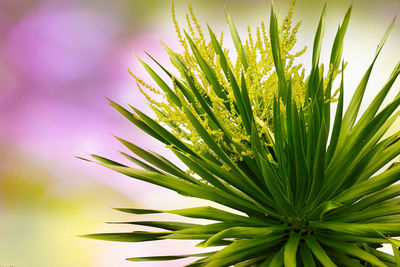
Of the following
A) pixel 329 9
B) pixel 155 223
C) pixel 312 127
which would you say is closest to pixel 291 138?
pixel 312 127

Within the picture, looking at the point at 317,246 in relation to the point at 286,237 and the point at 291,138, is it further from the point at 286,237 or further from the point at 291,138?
the point at 291,138

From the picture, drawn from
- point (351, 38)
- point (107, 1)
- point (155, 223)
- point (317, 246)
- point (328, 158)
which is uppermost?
point (107, 1)

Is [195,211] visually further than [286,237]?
No

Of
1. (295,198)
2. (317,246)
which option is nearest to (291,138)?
(295,198)

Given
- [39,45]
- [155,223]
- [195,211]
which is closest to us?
[195,211]

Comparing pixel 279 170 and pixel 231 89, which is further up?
pixel 231 89

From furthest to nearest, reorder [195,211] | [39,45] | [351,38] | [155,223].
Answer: [39,45] → [351,38] → [155,223] → [195,211]

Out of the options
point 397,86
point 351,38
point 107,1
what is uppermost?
point 107,1

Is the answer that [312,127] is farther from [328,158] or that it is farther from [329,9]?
[329,9]

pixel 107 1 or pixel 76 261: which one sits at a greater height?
pixel 107 1
